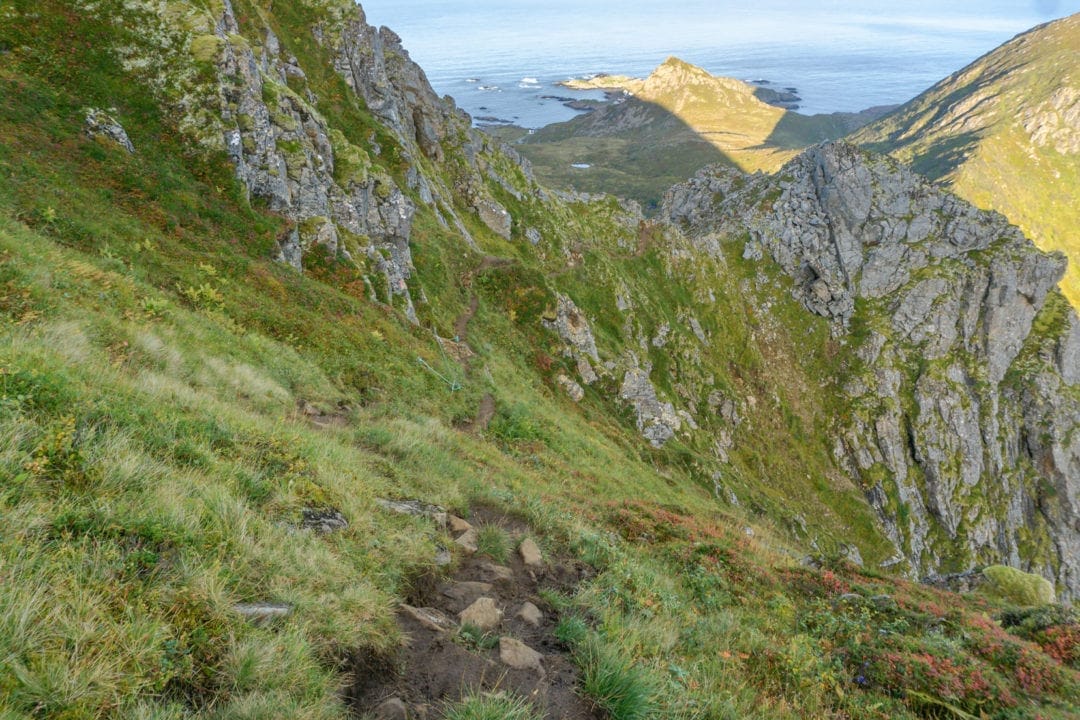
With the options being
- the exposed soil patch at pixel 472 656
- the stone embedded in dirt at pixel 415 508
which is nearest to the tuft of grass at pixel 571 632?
the exposed soil patch at pixel 472 656

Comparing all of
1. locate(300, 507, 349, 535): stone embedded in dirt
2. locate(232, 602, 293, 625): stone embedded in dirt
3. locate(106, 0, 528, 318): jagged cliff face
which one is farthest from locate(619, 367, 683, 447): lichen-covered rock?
locate(232, 602, 293, 625): stone embedded in dirt

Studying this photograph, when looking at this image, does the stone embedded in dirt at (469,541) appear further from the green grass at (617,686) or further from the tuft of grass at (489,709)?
the tuft of grass at (489,709)

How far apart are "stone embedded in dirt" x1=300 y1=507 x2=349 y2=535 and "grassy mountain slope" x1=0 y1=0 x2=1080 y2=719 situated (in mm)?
157

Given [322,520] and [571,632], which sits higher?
[322,520]

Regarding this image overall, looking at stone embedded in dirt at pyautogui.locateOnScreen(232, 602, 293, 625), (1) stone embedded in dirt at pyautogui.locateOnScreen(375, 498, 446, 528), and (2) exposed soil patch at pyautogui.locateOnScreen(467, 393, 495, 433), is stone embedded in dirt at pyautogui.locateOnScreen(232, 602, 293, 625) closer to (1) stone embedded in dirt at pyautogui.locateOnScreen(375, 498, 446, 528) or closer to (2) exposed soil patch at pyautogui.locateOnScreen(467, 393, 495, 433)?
(1) stone embedded in dirt at pyautogui.locateOnScreen(375, 498, 446, 528)

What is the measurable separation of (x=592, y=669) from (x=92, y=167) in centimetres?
2921

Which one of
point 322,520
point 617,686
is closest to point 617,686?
point 617,686

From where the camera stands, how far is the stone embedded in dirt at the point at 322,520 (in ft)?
24.5

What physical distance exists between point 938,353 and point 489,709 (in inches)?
4898

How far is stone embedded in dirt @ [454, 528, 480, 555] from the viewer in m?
9.35

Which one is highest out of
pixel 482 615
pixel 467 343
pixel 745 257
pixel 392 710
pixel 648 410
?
pixel 392 710

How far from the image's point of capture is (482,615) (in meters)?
7.17

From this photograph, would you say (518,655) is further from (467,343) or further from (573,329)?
(573,329)

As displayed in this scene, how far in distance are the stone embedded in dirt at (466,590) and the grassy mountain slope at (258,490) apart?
Result: 2.24ft
